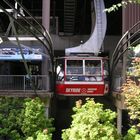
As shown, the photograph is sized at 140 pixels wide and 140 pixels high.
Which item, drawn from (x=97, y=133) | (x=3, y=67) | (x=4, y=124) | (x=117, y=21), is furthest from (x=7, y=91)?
(x=117, y=21)

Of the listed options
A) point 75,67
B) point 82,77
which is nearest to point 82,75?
point 82,77

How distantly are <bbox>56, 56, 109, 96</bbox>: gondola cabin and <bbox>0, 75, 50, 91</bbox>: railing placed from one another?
5.68 feet

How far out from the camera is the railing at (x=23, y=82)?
3547cm

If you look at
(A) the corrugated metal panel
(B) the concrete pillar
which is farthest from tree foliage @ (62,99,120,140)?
(A) the corrugated metal panel

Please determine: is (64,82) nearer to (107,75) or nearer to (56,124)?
(107,75)

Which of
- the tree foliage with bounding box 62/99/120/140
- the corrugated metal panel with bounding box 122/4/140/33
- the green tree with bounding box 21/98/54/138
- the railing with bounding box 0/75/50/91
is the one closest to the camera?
the tree foliage with bounding box 62/99/120/140

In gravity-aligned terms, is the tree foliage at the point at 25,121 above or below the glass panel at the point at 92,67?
below

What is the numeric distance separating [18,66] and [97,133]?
31.6 metres

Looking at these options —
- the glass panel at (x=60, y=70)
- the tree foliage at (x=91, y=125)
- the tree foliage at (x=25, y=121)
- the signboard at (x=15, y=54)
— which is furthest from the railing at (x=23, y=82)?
the tree foliage at (x=91, y=125)

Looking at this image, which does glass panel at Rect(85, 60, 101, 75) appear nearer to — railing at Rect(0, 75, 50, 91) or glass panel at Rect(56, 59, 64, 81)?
glass panel at Rect(56, 59, 64, 81)

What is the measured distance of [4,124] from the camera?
27875mm

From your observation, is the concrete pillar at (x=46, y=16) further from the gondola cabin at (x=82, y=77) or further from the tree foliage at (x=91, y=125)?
the tree foliage at (x=91, y=125)

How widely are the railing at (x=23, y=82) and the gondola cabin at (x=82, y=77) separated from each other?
1.73 meters

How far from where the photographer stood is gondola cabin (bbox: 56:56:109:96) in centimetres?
3644
